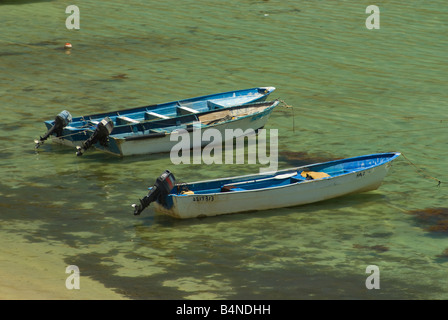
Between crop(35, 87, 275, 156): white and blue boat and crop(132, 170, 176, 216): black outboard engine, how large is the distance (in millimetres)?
5346

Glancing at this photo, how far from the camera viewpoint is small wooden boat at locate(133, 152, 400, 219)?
21153 mm

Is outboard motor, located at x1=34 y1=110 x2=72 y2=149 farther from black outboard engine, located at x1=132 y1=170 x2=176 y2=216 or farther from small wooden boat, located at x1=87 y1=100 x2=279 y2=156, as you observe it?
black outboard engine, located at x1=132 y1=170 x2=176 y2=216

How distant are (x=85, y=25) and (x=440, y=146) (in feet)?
→ 71.7

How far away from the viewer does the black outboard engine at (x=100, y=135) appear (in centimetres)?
2584

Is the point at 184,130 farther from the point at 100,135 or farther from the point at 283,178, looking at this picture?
the point at 283,178

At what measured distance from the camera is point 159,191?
830 inches

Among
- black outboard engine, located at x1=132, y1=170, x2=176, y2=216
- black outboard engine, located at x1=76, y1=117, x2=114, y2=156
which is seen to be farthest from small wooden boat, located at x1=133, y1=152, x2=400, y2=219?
black outboard engine, located at x1=76, y1=117, x2=114, y2=156

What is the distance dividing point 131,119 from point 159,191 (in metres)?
7.66

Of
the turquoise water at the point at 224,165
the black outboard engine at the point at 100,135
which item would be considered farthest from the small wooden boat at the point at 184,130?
the turquoise water at the point at 224,165

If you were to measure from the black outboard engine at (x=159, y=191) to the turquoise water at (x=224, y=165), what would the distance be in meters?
0.45

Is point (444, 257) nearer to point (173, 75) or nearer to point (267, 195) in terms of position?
point (267, 195)

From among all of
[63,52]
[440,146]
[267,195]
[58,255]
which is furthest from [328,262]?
[63,52]

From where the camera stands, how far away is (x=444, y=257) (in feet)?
62.7

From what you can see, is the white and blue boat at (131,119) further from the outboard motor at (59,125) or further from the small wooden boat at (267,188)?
the small wooden boat at (267,188)
